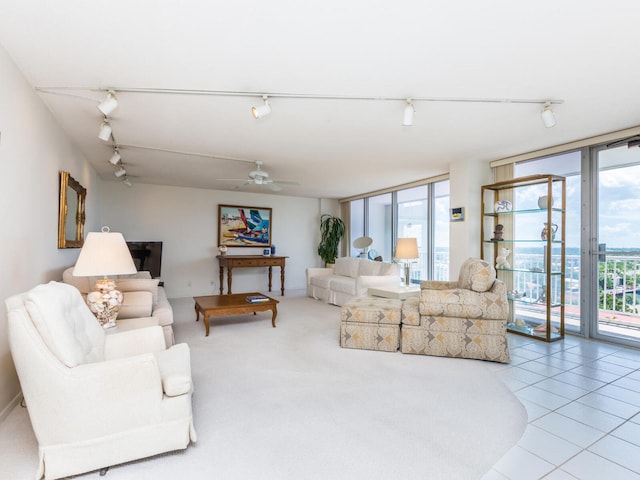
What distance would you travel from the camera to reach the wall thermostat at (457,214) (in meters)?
4.56

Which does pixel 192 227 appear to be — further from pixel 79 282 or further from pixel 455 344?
pixel 455 344

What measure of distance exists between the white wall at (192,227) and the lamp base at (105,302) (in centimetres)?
415

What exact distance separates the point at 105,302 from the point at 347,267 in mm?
4460

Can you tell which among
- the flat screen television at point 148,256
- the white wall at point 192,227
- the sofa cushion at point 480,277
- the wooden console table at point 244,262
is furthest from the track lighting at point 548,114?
the flat screen television at point 148,256

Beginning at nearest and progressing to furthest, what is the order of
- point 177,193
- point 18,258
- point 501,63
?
point 501,63 < point 18,258 < point 177,193

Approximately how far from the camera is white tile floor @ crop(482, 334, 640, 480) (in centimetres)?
167

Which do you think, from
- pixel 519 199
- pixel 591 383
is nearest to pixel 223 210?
pixel 519 199

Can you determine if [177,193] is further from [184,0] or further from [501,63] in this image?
[501,63]

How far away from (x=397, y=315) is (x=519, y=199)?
8.52 feet

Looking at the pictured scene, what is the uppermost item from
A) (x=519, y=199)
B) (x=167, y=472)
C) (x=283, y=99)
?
(x=283, y=99)

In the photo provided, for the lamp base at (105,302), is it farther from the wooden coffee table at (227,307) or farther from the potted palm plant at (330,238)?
the potted palm plant at (330,238)

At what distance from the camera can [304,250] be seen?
8148mm

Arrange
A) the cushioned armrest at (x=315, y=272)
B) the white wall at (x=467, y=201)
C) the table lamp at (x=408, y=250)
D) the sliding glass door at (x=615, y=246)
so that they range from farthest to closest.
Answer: the cushioned armrest at (x=315, y=272) → the white wall at (x=467, y=201) → the table lamp at (x=408, y=250) → the sliding glass door at (x=615, y=246)

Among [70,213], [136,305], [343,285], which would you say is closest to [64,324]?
[136,305]
